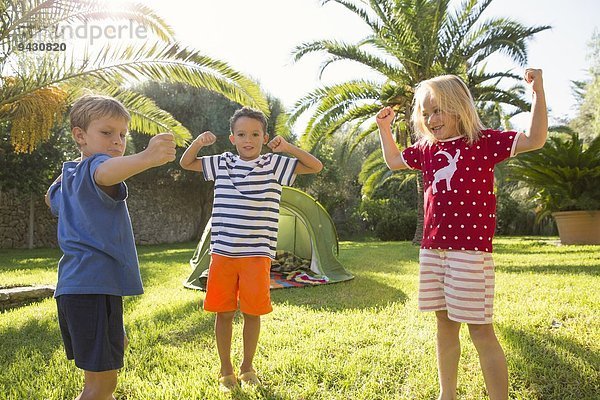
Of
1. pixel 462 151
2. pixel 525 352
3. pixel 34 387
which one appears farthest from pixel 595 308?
pixel 34 387

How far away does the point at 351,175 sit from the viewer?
23734mm

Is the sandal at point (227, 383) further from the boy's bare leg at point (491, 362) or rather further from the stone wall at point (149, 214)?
the stone wall at point (149, 214)

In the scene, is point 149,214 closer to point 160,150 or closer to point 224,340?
point 224,340

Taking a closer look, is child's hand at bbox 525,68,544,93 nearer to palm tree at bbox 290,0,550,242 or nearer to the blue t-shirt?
the blue t-shirt

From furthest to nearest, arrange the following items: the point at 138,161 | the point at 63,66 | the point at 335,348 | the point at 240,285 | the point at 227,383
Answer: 1. the point at 63,66
2. the point at 335,348
3. the point at 240,285
4. the point at 227,383
5. the point at 138,161

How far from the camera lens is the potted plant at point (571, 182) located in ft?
34.6

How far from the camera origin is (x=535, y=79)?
196 centimetres

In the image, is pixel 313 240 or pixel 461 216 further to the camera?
pixel 313 240

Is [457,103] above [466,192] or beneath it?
above

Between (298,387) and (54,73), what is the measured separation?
16.6 ft

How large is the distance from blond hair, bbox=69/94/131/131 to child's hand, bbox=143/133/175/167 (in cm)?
37

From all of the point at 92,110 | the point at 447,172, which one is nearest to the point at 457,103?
the point at 447,172

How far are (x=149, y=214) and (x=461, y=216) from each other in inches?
656

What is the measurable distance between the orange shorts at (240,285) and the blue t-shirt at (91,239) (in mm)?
769
